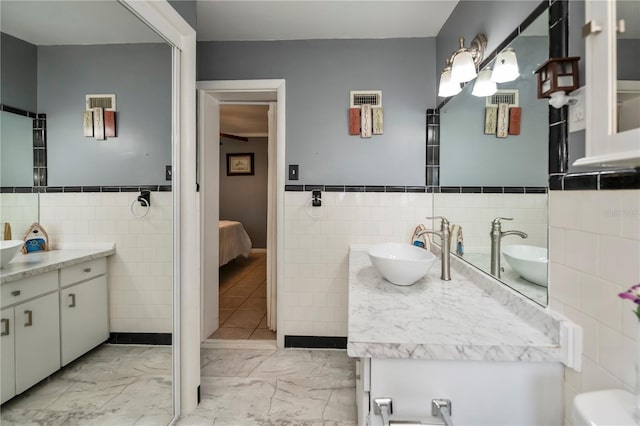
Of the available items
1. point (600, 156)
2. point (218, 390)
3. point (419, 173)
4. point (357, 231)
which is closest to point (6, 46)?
point (600, 156)

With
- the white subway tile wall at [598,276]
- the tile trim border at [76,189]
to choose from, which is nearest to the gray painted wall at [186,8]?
the tile trim border at [76,189]

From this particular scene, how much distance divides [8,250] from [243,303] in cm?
304

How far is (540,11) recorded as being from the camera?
3.94 ft

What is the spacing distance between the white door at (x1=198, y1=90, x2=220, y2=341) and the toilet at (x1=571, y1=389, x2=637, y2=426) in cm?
258

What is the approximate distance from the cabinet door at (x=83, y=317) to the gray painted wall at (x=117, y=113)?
444 millimetres

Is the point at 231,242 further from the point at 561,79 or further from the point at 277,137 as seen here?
the point at 561,79

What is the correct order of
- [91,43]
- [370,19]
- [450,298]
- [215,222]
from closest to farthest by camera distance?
[91,43] < [450,298] < [370,19] < [215,222]

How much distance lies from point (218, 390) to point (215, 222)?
143 cm

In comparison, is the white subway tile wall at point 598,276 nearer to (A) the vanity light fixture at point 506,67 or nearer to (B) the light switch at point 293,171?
(A) the vanity light fixture at point 506,67

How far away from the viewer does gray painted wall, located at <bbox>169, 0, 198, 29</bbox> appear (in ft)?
5.62

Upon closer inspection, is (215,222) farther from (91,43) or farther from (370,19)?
(370,19)

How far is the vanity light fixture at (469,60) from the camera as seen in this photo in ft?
5.84

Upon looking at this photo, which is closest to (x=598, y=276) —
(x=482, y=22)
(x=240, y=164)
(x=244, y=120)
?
(x=482, y=22)

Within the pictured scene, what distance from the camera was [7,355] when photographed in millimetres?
991
